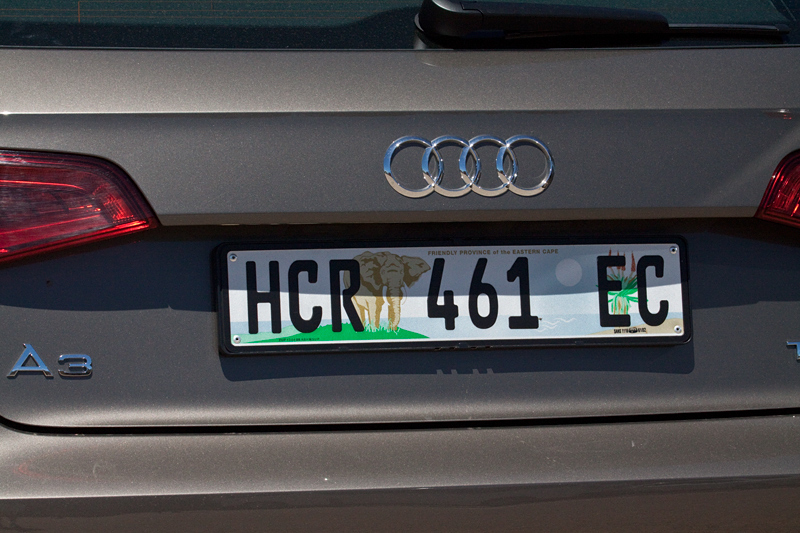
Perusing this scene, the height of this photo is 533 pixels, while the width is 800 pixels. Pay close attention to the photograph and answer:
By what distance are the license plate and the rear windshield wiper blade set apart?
1.32 feet

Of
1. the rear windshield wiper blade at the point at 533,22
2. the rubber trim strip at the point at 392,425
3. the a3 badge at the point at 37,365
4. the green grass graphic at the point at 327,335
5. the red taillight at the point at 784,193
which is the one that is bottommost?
the rubber trim strip at the point at 392,425

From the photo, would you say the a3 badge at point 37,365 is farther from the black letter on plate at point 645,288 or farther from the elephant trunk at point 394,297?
the black letter on plate at point 645,288

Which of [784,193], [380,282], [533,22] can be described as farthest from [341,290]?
[784,193]

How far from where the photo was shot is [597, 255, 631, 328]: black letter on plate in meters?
1.35

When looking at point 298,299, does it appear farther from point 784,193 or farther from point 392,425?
point 784,193

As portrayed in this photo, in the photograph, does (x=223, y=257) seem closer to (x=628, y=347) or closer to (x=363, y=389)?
(x=363, y=389)

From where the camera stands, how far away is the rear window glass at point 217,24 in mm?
1380

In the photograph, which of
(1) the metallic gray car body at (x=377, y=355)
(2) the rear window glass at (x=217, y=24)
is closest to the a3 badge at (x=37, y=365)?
(1) the metallic gray car body at (x=377, y=355)

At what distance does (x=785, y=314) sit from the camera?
1.40 metres

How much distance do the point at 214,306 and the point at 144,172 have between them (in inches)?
10.4

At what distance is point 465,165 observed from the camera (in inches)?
50.4

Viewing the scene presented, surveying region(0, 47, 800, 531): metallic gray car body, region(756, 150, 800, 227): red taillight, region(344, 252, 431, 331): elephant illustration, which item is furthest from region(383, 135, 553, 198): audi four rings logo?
region(756, 150, 800, 227): red taillight

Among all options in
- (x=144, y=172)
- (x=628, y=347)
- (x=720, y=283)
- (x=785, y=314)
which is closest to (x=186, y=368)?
(x=144, y=172)

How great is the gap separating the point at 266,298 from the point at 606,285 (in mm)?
625
